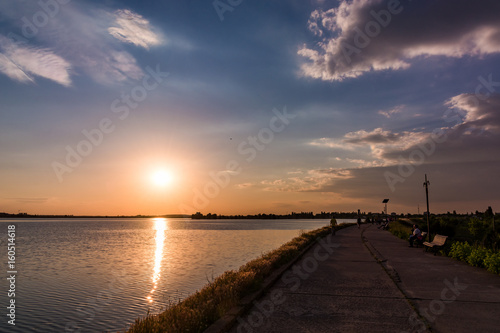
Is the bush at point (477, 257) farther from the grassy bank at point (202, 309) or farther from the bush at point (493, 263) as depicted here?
the grassy bank at point (202, 309)

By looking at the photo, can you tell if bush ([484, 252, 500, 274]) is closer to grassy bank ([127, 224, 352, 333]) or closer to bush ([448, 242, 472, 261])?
bush ([448, 242, 472, 261])

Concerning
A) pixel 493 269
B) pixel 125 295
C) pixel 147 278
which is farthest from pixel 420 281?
pixel 147 278

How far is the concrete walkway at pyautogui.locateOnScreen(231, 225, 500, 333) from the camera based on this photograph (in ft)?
21.6

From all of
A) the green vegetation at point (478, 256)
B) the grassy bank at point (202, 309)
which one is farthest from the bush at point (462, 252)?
the grassy bank at point (202, 309)

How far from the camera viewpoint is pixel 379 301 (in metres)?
8.35

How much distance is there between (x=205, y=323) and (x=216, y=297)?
144 centimetres

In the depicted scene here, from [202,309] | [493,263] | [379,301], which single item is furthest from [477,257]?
[202,309]

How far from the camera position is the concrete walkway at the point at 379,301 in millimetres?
6590

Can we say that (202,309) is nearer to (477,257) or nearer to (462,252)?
(477,257)

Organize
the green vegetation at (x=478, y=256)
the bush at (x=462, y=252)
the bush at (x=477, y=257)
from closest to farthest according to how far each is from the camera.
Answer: the green vegetation at (x=478, y=256) < the bush at (x=477, y=257) < the bush at (x=462, y=252)

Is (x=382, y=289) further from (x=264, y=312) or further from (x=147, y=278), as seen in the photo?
(x=147, y=278)

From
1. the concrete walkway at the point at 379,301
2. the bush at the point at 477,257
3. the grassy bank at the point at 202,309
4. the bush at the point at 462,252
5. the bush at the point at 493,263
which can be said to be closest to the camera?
the grassy bank at the point at 202,309

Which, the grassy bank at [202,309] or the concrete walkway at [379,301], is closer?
the grassy bank at [202,309]

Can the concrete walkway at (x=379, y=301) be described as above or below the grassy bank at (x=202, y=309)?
below
